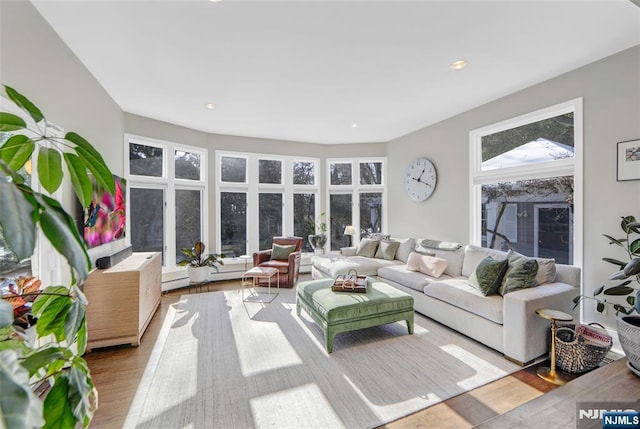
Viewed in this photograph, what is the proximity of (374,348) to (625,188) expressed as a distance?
9.85ft

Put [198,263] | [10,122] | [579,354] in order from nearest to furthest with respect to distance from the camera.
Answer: [10,122] < [579,354] < [198,263]

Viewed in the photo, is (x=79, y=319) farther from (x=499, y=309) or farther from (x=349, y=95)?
(x=349, y=95)

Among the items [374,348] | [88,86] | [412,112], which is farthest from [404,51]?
[88,86]

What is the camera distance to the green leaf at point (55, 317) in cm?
86

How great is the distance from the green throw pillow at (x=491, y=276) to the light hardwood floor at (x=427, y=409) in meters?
0.79

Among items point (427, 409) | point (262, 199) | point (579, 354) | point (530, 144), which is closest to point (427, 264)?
point (579, 354)

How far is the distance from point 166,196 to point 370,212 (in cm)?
423

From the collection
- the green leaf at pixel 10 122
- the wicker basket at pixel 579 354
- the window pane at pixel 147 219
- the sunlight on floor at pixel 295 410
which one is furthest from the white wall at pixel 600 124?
the window pane at pixel 147 219

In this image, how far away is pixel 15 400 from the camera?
462mm

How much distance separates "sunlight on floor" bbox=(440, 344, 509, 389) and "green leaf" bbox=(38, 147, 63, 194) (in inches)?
114

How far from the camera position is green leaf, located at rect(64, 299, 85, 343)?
78cm

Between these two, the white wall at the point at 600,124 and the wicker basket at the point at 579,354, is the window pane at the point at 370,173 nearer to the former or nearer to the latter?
the white wall at the point at 600,124

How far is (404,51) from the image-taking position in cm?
271

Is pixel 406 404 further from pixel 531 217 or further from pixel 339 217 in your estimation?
pixel 339 217
